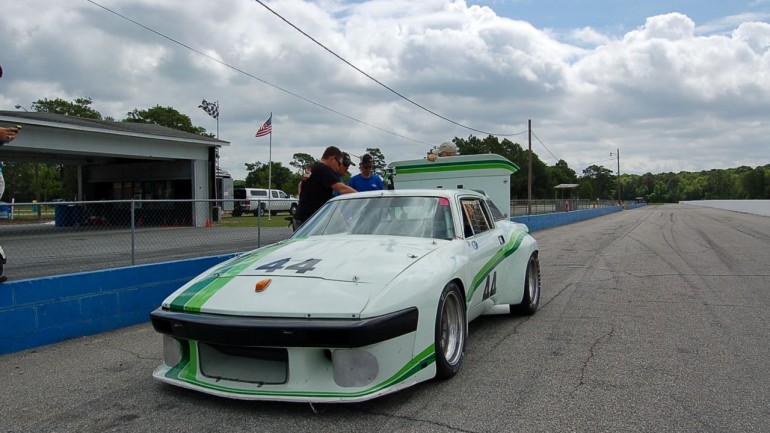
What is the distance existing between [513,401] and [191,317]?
6.73 feet

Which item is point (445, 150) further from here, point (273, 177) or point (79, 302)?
point (273, 177)

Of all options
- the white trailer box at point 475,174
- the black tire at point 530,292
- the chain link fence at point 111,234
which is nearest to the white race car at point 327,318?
the black tire at point 530,292

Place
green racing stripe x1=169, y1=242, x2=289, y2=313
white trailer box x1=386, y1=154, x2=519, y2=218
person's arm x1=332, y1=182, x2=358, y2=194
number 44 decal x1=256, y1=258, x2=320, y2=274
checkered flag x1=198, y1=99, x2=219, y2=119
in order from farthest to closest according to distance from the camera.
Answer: checkered flag x1=198, y1=99, x2=219, y2=119
white trailer box x1=386, y1=154, x2=519, y2=218
person's arm x1=332, y1=182, x2=358, y2=194
number 44 decal x1=256, y1=258, x2=320, y2=274
green racing stripe x1=169, y1=242, x2=289, y2=313

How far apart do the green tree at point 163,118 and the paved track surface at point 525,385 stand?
5798 cm

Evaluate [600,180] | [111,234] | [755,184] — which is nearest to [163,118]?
[111,234]

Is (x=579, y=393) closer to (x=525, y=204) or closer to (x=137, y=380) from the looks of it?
(x=137, y=380)

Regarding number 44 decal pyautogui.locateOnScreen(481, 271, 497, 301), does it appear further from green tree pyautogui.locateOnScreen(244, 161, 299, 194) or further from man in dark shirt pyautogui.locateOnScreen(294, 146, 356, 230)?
green tree pyautogui.locateOnScreen(244, 161, 299, 194)

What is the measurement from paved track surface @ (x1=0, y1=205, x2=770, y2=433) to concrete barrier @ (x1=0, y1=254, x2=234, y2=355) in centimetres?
17

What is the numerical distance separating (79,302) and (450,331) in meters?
3.76

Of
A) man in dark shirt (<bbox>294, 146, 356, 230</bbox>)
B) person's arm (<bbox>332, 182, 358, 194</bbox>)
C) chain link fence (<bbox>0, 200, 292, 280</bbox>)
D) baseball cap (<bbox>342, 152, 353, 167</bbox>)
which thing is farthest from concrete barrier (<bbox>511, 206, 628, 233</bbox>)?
person's arm (<bbox>332, 182, 358, 194</bbox>)

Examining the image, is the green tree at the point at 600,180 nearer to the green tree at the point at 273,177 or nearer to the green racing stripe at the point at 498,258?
the green tree at the point at 273,177

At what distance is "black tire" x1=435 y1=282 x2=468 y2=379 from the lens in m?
3.49

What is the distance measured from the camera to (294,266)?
354 cm

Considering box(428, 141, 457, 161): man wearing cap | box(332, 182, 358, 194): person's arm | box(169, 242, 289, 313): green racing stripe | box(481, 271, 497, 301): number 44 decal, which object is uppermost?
box(428, 141, 457, 161): man wearing cap
